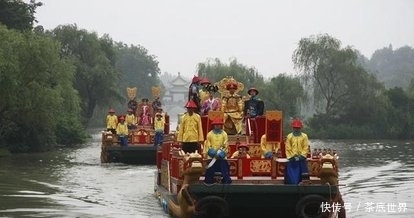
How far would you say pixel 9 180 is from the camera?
20.2m

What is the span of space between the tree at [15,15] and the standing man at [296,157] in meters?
26.9

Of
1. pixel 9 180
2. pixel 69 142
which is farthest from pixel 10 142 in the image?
pixel 9 180

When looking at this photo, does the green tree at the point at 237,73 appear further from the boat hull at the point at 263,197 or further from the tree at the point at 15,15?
the boat hull at the point at 263,197

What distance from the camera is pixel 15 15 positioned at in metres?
37.3

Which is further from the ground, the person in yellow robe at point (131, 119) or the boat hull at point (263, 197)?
the person in yellow robe at point (131, 119)

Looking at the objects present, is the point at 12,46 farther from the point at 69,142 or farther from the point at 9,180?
the point at 69,142

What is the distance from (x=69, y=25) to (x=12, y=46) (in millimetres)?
23535

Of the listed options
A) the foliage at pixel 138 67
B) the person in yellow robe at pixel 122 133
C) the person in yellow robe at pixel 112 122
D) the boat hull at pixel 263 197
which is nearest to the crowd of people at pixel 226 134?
the boat hull at pixel 263 197

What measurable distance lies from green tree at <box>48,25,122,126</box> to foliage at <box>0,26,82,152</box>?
1600 cm

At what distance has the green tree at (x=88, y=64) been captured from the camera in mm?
50250

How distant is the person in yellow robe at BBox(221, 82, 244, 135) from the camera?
17.2 m

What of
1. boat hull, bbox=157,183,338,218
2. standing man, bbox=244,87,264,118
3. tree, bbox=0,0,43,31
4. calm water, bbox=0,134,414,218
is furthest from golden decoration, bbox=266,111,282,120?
tree, bbox=0,0,43,31

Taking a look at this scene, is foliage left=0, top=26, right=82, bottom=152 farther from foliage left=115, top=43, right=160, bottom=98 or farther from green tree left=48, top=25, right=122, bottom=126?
foliage left=115, top=43, right=160, bottom=98

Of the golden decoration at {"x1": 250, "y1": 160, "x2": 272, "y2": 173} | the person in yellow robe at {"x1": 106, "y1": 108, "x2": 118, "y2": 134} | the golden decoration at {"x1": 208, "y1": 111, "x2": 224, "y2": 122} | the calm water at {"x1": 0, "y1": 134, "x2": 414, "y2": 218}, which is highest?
the person in yellow robe at {"x1": 106, "y1": 108, "x2": 118, "y2": 134}
